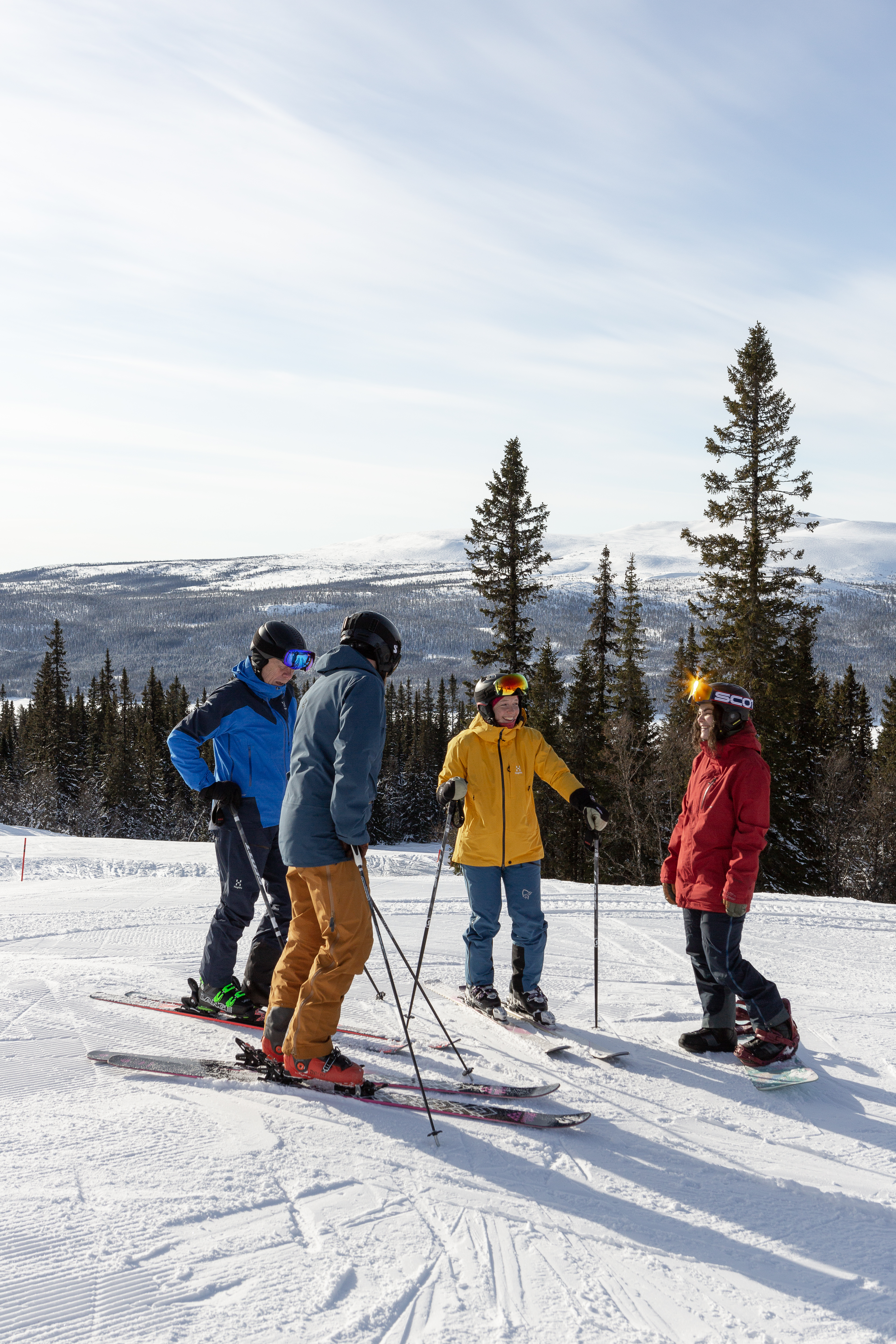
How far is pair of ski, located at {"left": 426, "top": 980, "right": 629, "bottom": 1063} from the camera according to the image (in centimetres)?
453

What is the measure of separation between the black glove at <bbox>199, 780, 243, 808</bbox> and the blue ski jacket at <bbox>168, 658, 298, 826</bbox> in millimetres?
47

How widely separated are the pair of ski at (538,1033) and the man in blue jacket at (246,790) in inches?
48.5

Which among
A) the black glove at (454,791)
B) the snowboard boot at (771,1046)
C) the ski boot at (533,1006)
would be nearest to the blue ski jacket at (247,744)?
the black glove at (454,791)

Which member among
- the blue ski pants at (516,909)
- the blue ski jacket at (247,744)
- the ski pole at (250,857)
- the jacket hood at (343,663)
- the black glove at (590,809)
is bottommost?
the blue ski pants at (516,909)

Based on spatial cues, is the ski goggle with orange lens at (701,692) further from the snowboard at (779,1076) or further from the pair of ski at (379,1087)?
the pair of ski at (379,1087)

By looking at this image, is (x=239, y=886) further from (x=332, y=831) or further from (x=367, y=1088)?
(x=367, y=1088)

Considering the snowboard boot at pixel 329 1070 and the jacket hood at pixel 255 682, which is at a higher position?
the jacket hood at pixel 255 682

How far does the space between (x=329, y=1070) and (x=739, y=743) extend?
2607 millimetres

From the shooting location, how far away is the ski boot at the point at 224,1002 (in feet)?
15.5

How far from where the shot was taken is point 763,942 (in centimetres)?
771

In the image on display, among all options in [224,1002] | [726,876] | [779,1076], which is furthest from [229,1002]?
[779,1076]

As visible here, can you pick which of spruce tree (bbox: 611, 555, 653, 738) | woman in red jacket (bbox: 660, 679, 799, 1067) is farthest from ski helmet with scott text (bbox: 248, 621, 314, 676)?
spruce tree (bbox: 611, 555, 653, 738)

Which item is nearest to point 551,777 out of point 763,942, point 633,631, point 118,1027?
point 118,1027

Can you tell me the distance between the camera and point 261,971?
489 cm
